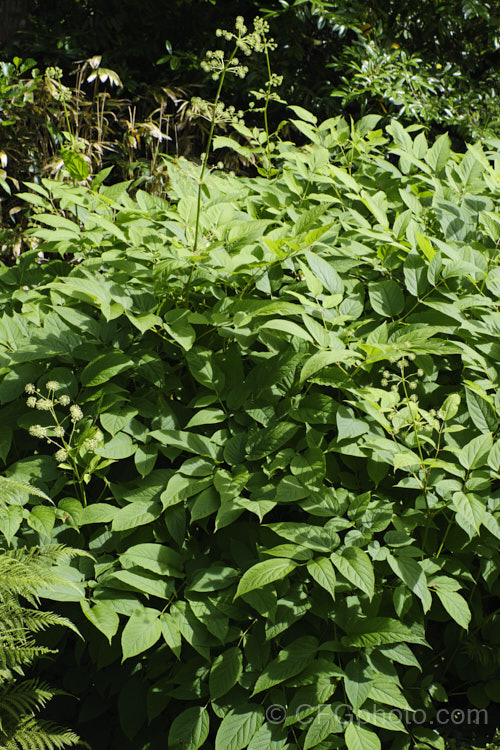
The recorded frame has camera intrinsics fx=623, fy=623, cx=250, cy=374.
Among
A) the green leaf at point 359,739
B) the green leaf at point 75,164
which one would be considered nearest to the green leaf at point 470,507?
the green leaf at point 359,739

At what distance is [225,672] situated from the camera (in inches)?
64.6

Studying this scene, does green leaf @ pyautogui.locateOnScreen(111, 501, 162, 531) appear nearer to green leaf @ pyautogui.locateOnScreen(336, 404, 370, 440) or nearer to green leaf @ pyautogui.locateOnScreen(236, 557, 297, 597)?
green leaf @ pyautogui.locateOnScreen(236, 557, 297, 597)

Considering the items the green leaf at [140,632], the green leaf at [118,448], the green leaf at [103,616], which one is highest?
the green leaf at [118,448]

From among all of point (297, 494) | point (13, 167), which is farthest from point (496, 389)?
point (13, 167)

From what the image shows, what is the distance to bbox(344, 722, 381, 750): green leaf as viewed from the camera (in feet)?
5.11

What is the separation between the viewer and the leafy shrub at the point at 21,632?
1.49 meters

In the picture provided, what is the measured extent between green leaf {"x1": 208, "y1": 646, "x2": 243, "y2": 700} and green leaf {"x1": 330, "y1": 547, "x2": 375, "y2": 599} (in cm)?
38

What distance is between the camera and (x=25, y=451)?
6.91ft

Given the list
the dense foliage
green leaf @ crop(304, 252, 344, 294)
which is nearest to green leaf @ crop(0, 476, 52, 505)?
green leaf @ crop(304, 252, 344, 294)

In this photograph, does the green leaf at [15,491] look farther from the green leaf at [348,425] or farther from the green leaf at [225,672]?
the green leaf at [348,425]

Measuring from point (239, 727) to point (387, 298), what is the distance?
1.35 meters

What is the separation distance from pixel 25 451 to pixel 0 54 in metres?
5.15

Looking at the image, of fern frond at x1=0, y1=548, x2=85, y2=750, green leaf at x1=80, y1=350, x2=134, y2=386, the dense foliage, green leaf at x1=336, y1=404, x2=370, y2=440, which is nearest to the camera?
fern frond at x1=0, y1=548, x2=85, y2=750

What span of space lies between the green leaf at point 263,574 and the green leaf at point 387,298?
0.89 meters
